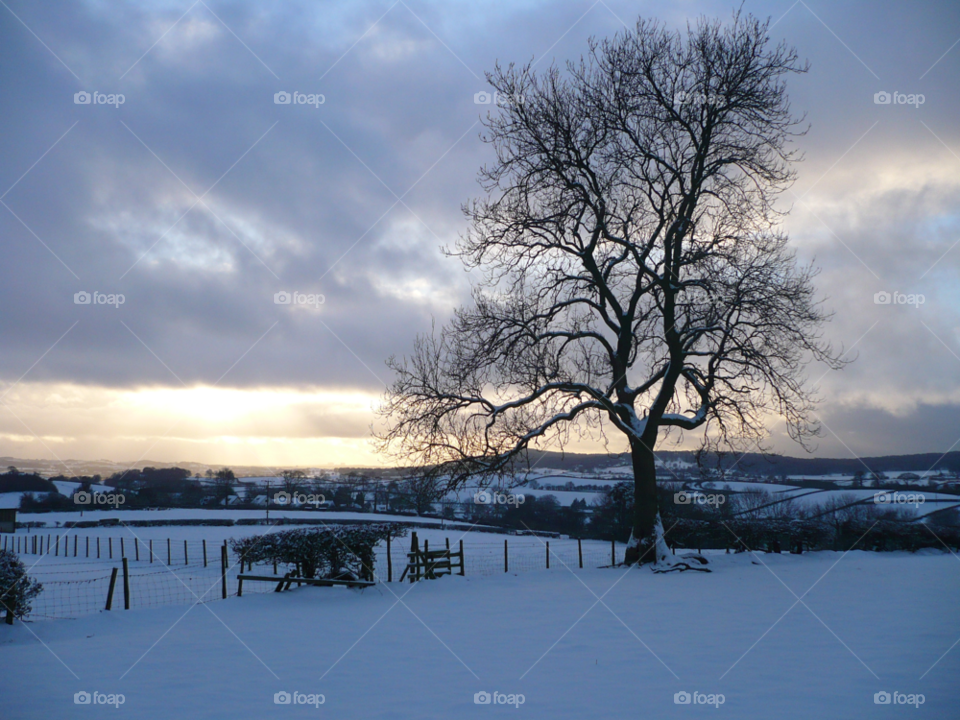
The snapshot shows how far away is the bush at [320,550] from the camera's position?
15578 millimetres

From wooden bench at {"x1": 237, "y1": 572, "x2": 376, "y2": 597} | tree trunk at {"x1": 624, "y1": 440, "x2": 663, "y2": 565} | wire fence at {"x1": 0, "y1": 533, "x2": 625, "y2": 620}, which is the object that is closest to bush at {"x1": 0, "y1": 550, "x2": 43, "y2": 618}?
wire fence at {"x1": 0, "y1": 533, "x2": 625, "y2": 620}

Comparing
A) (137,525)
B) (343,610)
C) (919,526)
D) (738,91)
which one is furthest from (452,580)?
(137,525)

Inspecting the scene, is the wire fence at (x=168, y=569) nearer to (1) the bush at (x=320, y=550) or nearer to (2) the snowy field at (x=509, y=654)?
(1) the bush at (x=320, y=550)

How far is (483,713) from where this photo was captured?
6473 millimetres

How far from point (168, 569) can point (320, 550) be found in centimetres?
1746

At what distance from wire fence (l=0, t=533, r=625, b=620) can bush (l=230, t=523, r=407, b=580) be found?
47cm

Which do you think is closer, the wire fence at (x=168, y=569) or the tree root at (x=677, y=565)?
the wire fence at (x=168, y=569)

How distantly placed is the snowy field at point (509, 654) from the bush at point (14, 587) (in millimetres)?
599

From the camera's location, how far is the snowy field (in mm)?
6711

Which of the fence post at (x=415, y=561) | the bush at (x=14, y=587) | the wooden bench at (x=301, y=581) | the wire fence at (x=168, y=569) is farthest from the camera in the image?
the fence post at (x=415, y=561)

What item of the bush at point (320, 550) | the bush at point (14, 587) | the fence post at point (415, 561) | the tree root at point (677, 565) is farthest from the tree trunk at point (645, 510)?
the bush at point (14, 587)

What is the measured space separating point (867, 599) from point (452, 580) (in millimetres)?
9801

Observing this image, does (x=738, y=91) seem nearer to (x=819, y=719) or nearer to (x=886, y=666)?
(x=886, y=666)

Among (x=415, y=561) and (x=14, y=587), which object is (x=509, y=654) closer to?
(x=415, y=561)
